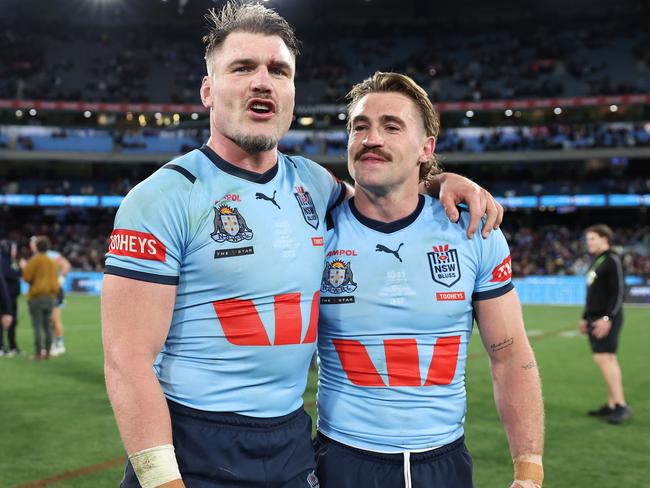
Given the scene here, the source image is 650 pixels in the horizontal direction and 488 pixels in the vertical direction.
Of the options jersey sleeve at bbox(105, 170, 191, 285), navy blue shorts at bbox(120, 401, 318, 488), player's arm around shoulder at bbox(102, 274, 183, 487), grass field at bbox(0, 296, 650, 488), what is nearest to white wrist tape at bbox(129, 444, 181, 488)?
player's arm around shoulder at bbox(102, 274, 183, 487)

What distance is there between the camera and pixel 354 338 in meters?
2.93

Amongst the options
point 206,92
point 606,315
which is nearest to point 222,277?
point 206,92

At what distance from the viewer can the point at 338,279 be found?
295 centimetres

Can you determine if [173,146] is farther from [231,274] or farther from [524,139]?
[231,274]

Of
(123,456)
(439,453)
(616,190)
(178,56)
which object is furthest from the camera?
(178,56)

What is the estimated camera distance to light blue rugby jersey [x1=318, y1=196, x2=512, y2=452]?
113 inches

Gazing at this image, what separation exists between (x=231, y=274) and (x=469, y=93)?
45317 mm

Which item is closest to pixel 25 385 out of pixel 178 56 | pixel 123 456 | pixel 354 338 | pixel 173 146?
pixel 123 456

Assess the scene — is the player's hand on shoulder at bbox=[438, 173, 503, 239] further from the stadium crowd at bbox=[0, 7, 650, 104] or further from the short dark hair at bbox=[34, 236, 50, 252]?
the stadium crowd at bbox=[0, 7, 650, 104]

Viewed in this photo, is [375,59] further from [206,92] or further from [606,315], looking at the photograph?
[206,92]


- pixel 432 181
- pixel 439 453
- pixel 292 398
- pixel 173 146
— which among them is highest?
pixel 173 146

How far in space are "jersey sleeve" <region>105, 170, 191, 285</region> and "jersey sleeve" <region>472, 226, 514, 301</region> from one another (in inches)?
51.4

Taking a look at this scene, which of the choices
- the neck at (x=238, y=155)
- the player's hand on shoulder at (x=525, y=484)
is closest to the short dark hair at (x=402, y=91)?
the neck at (x=238, y=155)

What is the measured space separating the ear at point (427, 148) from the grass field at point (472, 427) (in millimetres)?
3599
